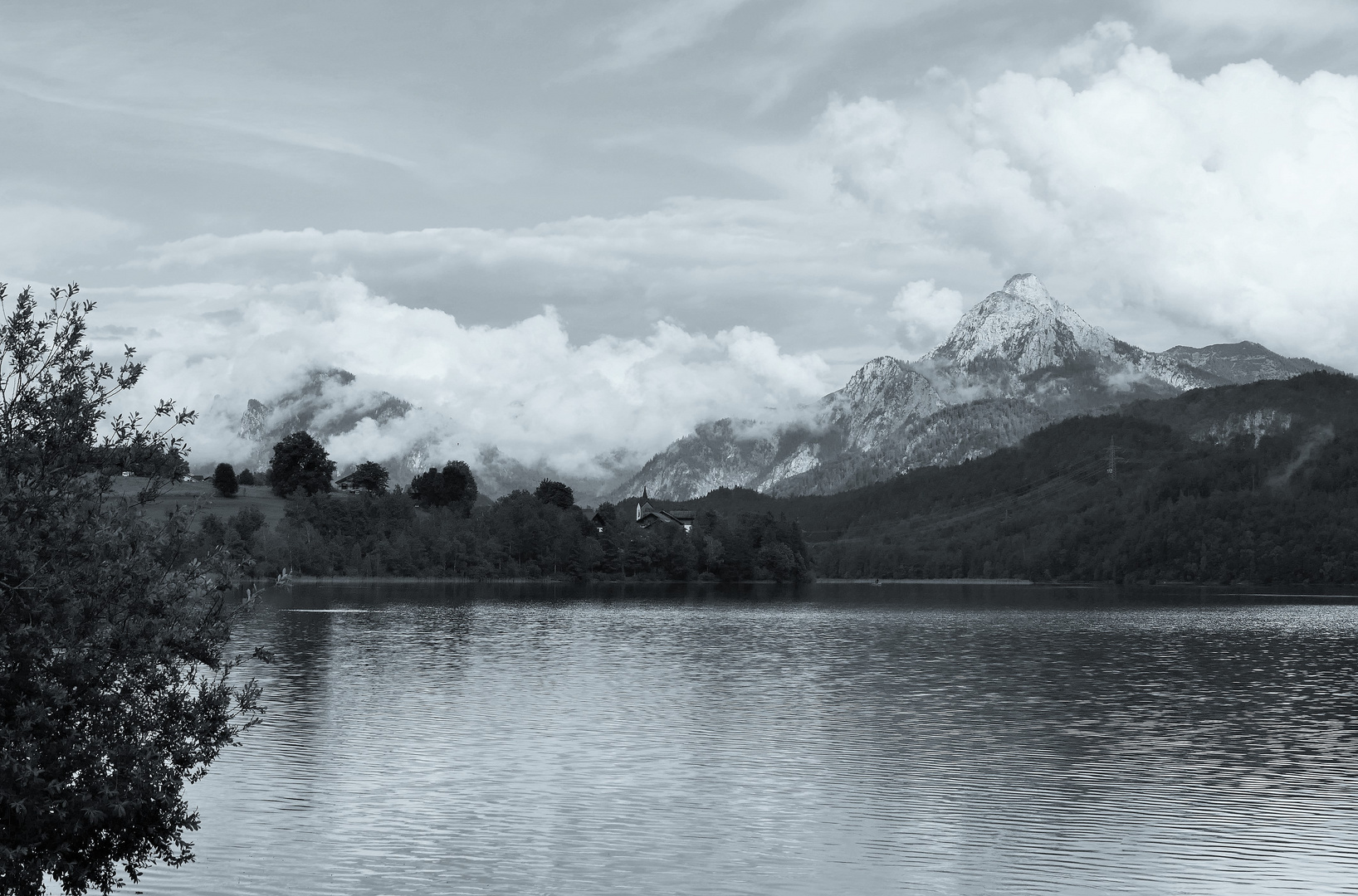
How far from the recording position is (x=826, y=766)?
1650 inches

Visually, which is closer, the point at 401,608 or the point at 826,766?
the point at 826,766

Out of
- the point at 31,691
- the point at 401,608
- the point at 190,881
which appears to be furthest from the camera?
the point at 401,608

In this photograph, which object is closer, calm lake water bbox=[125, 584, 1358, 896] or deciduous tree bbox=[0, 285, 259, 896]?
deciduous tree bbox=[0, 285, 259, 896]

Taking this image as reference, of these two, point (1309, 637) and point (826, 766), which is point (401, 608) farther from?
point (826, 766)

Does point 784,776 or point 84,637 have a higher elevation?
point 84,637

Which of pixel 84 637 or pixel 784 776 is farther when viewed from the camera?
pixel 784 776

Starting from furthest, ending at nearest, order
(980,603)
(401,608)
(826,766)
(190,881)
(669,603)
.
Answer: (980,603) → (669,603) → (401,608) → (826,766) → (190,881)

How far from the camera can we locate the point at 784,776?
40500 mm

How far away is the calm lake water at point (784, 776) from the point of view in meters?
28.8

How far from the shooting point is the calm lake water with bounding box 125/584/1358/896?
28828 mm

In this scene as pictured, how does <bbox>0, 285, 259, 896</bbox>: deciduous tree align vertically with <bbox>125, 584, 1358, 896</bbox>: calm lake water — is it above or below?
above

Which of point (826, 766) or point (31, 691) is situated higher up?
point (31, 691)

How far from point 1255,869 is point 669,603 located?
145m

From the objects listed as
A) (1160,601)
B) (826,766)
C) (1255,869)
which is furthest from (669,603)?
(1255,869)
